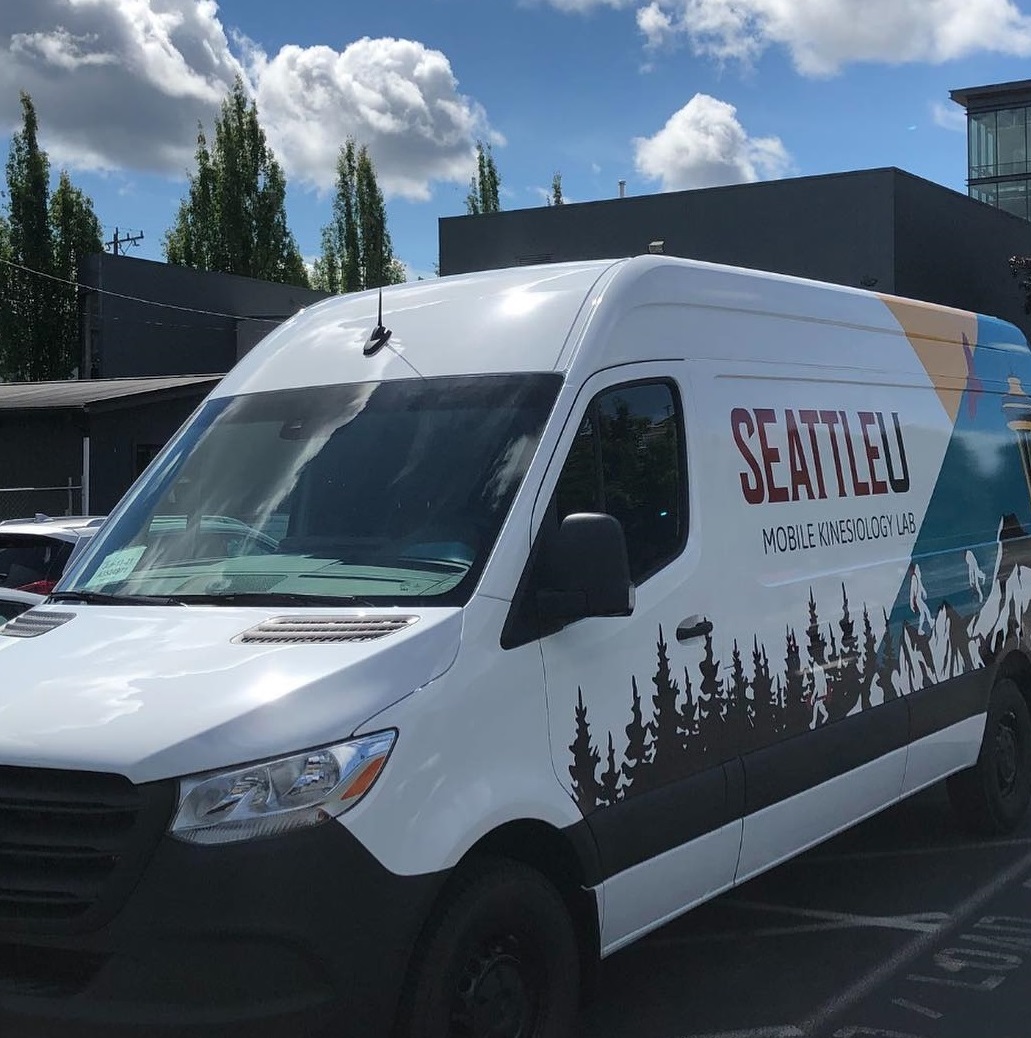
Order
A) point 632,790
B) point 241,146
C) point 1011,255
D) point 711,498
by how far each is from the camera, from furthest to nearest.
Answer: point 241,146
point 1011,255
point 711,498
point 632,790

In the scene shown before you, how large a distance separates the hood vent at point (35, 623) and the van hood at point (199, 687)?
0.15 meters

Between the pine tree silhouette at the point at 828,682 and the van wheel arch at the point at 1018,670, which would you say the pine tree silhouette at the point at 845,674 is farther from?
the van wheel arch at the point at 1018,670

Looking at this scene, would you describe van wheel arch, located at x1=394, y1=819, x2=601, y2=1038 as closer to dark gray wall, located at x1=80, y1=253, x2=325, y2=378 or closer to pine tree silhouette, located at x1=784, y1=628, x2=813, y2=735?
pine tree silhouette, located at x1=784, y1=628, x2=813, y2=735

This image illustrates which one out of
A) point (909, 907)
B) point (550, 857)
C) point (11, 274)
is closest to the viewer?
point (550, 857)

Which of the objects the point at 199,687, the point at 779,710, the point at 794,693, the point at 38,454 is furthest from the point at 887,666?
the point at 38,454

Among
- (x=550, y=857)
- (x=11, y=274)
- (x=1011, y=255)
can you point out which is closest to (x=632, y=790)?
(x=550, y=857)

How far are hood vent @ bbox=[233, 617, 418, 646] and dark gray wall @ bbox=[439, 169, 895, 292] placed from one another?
24569 millimetres

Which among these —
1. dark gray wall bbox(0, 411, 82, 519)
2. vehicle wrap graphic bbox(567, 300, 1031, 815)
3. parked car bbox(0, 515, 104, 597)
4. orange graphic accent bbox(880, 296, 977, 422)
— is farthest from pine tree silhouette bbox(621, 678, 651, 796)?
dark gray wall bbox(0, 411, 82, 519)

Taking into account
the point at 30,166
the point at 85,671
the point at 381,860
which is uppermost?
the point at 30,166

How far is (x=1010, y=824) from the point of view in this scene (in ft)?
22.9

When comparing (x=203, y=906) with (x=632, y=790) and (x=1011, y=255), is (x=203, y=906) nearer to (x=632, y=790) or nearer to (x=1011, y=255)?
(x=632, y=790)

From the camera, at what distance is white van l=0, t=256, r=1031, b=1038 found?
3.08 metres

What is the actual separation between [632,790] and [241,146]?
169 feet

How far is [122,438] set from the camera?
2519cm
